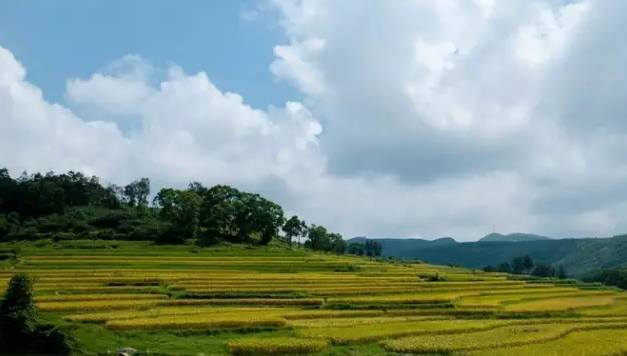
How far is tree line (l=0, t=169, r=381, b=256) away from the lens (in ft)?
315

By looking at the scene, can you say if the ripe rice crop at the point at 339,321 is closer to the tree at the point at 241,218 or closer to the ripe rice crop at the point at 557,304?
the ripe rice crop at the point at 557,304

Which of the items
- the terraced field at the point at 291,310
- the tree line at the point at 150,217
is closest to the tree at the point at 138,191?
the tree line at the point at 150,217

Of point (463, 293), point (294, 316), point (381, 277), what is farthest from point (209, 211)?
point (294, 316)

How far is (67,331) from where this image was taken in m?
27.9

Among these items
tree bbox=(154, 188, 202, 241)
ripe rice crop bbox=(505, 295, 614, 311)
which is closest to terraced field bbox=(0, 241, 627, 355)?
ripe rice crop bbox=(505, 295, 614, 311)

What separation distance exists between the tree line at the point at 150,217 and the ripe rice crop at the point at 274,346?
65581 millimetres

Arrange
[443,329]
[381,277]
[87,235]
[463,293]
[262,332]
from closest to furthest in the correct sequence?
[262,332], [443,329], [463,293], [381,277], [87,235]

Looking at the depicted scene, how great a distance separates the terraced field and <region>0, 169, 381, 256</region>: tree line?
74.0 ft

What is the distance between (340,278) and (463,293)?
38.7 ft

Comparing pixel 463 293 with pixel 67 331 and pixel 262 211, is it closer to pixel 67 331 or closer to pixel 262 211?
pixel 67 331

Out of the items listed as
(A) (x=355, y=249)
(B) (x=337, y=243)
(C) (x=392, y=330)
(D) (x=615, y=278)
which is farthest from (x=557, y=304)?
(A) (x=355, y=249)

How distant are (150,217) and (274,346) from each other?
92389 mm

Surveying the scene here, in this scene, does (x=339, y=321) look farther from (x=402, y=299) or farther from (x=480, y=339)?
(x=402, y=299)

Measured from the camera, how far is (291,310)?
40.4 meters
